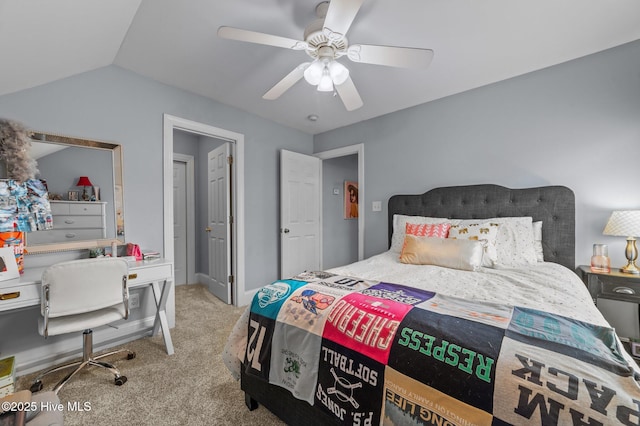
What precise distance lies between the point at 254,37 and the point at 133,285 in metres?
1.98

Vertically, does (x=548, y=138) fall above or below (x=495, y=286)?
above

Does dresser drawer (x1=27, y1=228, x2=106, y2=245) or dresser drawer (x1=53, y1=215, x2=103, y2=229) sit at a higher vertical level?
dresser drawer (x1=53, y1=215, x2=103, y2=229)

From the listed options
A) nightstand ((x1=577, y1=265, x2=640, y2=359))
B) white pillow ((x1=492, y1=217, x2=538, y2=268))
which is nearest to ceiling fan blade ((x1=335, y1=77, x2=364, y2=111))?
white pillow ((x1=492, y1=217, x2=538, y2=268))

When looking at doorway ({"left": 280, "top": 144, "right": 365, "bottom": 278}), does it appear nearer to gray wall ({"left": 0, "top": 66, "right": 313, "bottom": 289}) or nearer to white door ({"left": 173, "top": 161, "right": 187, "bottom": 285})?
gray wall ({"left": 0, "top": 66, "right": 313, "bottom": 289})

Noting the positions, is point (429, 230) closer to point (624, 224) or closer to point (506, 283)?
point (506, 283)

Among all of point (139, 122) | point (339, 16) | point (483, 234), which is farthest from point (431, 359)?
point (139, 122)

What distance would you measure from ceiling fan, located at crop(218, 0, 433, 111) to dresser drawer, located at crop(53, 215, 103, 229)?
1899 millimetres

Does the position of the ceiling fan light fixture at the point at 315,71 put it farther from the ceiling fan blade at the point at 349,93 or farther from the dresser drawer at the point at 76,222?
the dresser drawer at the point at 76,222

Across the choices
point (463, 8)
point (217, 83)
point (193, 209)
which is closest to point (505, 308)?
point (463, 8)

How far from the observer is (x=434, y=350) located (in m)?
0.93

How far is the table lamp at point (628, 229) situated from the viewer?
1.86 metres

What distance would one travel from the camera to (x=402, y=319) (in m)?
1.07

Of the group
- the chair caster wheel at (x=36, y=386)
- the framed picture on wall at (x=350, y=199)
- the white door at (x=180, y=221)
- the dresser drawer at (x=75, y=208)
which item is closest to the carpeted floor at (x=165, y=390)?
the chair caster wheel at (x=36, y=386)

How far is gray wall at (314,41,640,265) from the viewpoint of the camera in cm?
208
